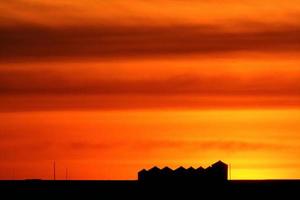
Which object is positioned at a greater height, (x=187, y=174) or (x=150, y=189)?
(x=187, y=174)

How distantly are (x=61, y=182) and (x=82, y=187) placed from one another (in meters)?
6.96

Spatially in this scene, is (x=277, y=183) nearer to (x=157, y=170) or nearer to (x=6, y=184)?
(x=157, y=170)

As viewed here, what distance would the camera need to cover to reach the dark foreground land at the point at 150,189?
11669 cm

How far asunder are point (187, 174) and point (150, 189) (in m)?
4.34

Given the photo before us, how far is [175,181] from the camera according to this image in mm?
119125

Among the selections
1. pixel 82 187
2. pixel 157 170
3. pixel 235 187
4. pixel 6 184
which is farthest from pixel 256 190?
pixel 6 184

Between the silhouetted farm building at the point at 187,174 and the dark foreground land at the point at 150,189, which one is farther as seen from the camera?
the silhouetted farm building at the point at 187,174

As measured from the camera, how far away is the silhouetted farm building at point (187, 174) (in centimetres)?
11912

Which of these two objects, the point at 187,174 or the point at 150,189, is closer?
the point at 150,189

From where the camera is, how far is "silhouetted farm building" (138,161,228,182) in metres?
119

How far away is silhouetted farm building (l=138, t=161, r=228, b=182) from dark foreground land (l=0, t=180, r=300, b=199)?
0.76 metres

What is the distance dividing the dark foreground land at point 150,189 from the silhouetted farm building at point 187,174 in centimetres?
76

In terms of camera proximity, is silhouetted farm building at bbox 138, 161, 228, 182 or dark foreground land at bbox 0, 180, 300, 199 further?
silhouetted farm building at bbox 138, 161, 228, 182

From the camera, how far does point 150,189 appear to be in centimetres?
11869
